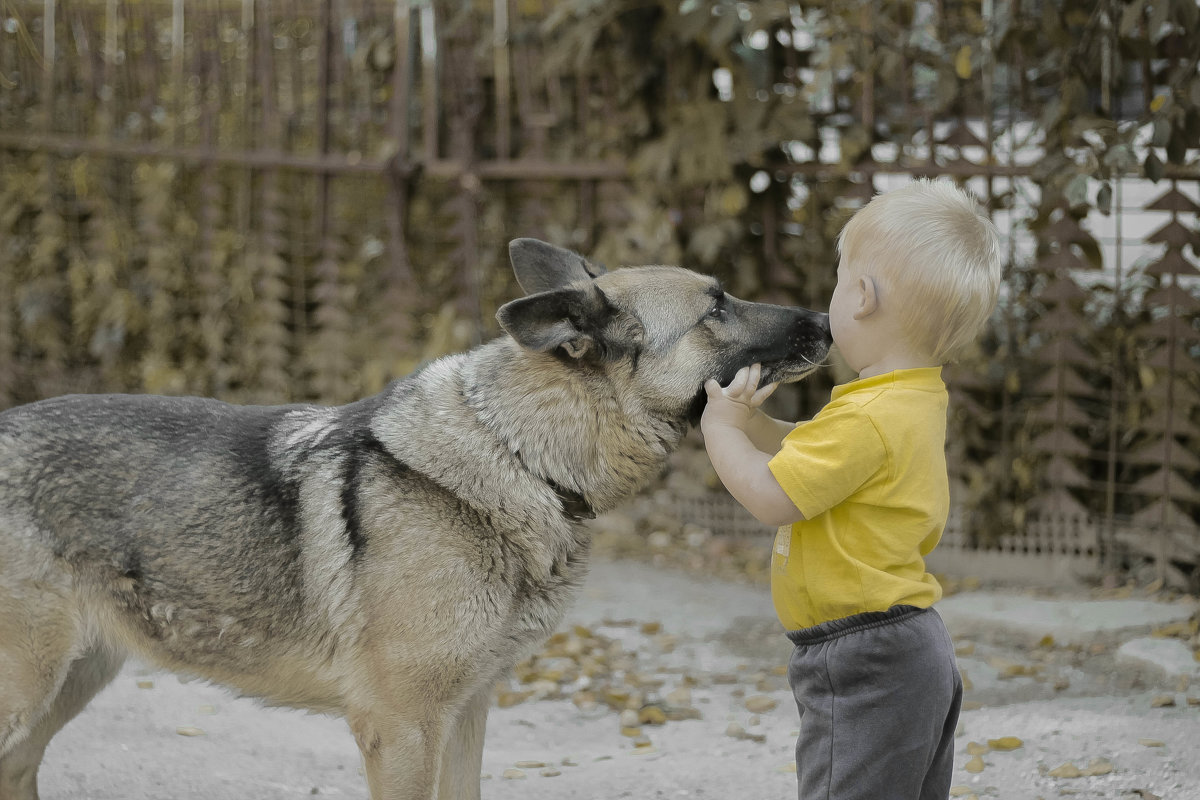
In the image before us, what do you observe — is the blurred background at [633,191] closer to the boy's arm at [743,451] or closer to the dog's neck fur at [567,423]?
the dog's neck fur at [567,423]

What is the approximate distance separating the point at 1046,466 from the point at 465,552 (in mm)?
3761

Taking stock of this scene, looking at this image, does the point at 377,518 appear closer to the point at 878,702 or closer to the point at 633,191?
the point at 878,702

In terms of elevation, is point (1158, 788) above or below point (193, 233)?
below

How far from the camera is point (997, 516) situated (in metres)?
5.59

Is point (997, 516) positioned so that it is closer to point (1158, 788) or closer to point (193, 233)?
point (1158, 788)

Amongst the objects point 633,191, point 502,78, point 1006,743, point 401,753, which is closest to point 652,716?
point 1006,743

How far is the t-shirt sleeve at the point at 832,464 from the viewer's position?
235cm

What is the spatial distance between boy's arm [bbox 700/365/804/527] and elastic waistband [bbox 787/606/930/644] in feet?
0.79

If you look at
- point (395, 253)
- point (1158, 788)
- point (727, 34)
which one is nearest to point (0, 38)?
point (395, 253)

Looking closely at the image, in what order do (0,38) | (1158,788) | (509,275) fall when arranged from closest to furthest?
(1158,788) → (509,275) → (0,38)

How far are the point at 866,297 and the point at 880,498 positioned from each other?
44 cm

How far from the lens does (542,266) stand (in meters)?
3.29

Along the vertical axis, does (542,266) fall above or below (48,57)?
below

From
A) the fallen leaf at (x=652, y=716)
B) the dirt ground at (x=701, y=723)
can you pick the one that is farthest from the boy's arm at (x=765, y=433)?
the fallen leaf at (x=652, y=716)
